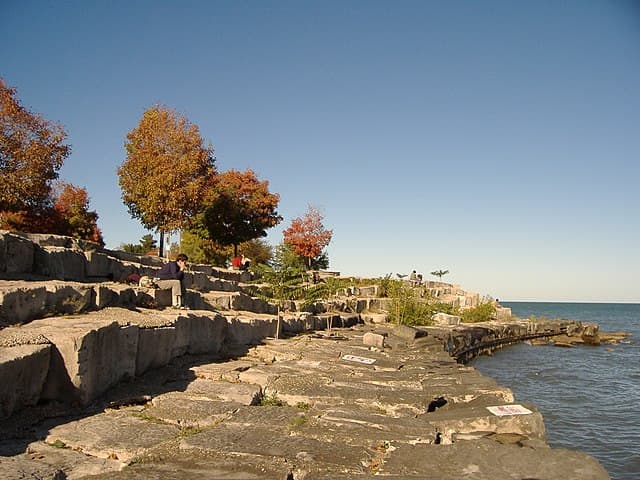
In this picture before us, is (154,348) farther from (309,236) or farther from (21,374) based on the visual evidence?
(309,236)

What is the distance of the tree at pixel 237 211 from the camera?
3372cm

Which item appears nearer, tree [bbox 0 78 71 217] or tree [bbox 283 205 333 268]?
tree [bbox 0 78 71 217]

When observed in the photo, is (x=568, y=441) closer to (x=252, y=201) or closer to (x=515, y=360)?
(x=515, y=360)

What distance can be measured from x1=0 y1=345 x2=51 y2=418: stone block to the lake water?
9816 millimetres

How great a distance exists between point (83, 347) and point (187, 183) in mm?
22903

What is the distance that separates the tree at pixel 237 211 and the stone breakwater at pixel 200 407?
2462 cm

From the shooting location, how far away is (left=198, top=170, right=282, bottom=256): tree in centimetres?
3372

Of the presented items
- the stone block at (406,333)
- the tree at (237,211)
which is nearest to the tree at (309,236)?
the tree at (237,211)

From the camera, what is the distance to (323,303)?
20031 millimetres

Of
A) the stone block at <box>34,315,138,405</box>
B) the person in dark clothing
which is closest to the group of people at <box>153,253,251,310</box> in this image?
the person in dark clothing

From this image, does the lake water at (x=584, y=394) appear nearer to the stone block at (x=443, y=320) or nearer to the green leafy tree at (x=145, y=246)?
the stone block at (x=443, y=320)

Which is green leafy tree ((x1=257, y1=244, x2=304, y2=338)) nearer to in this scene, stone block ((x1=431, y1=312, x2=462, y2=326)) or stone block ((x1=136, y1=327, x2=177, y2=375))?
stone block ((x1=136, y1=327, x2=177, y2=375))

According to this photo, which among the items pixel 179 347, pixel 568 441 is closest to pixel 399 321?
pixel 568 441

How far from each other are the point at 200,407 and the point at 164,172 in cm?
2218
